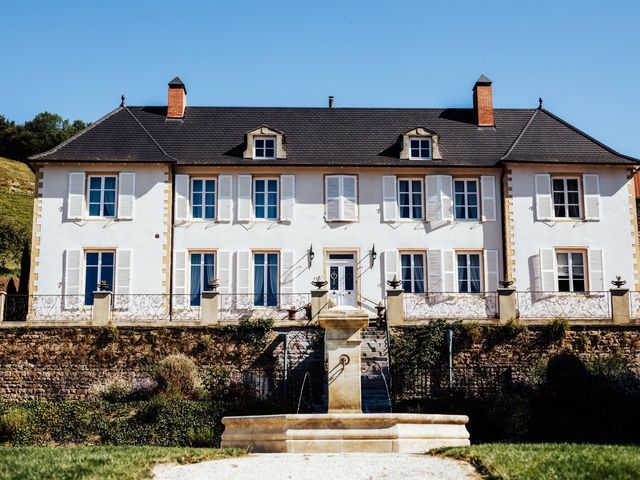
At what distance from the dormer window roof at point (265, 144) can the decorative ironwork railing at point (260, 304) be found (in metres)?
4.55

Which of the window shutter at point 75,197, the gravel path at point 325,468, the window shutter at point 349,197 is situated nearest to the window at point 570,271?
the window shutter at point 349,197

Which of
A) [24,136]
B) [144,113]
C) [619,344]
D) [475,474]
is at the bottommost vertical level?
[475,474]

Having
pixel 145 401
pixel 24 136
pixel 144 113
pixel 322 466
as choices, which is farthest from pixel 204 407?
pixel 24 136

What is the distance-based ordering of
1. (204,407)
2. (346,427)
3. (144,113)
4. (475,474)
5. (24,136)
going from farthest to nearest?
1. (24,136)
2. (144,113)
3. (204,407)
4. (346,427)
5. (475,474)

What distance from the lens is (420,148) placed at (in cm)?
2744

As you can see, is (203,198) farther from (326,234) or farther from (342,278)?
(342,278)

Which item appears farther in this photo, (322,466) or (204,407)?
(204,407)

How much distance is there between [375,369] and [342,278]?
519 cm

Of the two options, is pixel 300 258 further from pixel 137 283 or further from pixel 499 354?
pixel 499 354

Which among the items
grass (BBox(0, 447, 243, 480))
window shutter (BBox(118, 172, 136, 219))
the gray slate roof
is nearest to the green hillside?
the gray slate roof

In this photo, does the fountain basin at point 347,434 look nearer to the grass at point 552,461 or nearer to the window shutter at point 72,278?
the grass at point 552,461

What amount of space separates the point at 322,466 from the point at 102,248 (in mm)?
16092

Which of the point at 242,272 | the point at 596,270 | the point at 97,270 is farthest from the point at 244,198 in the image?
the point at 596,270

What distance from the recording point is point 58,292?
2520 cm
